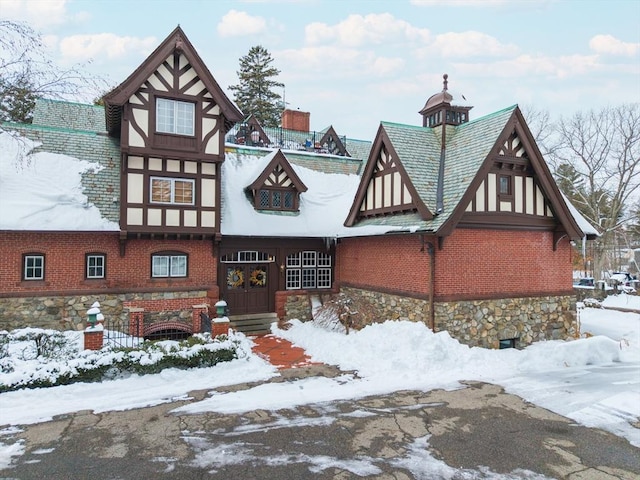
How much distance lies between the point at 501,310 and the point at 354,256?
612cm

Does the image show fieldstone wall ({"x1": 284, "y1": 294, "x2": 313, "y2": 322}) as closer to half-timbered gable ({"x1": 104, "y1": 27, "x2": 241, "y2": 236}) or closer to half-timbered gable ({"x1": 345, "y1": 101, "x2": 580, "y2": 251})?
half-timbered gable ({"x1": 104, "y1": 27, "x2": 241, "y2": 236})

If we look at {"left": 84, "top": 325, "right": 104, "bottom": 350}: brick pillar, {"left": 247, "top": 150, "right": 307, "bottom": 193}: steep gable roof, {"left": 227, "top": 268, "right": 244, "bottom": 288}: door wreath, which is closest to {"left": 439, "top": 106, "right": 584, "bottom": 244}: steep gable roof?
{"left": 247, "top": 150, "right": 307, "bottom": 193}: steep gable roof

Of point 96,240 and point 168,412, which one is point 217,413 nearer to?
point 168,412

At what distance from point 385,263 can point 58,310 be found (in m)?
11.4

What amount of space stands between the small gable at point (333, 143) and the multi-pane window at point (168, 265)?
54.8 feet

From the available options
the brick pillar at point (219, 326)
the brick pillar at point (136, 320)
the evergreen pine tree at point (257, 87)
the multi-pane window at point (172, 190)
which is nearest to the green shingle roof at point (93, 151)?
the multi-pane window at point (172, 190)

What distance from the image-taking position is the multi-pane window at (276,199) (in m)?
17.8

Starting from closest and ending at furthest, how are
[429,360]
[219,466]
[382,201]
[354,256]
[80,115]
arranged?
[219,466] → [429,360] → [382,201] → [354,256] → [80,115]

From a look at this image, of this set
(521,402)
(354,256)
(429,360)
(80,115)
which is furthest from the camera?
(80,115)

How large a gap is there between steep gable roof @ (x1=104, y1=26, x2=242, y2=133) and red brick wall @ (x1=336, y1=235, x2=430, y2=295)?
7015mm

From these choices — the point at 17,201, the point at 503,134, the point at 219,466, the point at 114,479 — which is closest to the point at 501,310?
the point at 503,134

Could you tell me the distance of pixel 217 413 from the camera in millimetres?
8477

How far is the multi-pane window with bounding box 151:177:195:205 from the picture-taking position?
1510cm

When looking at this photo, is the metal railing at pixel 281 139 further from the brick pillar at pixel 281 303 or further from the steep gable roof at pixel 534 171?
the steep gable roof at pixel 534 171
